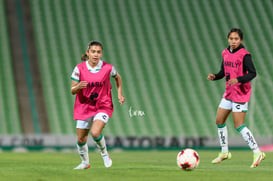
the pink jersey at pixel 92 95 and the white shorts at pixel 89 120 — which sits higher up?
the pink jersey at pixel 92 95

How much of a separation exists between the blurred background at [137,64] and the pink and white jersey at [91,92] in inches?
411

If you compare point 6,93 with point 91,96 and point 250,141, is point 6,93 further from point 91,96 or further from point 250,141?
point 250,141

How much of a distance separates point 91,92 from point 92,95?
5 cm

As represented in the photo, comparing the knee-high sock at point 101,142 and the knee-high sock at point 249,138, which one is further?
the knee-high sock at point 249,138

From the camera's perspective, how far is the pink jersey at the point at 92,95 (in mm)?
8938

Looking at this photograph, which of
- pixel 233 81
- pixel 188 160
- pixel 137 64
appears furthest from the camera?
pixel 137 64

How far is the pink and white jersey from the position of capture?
8930 mm

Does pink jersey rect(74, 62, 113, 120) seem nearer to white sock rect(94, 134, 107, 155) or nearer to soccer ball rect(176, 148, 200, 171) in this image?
white sock rect(94, 134, 107, 155)

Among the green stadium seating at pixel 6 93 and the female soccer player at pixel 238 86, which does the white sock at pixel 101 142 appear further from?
the green stadium seating at pixel 6 93

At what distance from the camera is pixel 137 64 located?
25.1 metres

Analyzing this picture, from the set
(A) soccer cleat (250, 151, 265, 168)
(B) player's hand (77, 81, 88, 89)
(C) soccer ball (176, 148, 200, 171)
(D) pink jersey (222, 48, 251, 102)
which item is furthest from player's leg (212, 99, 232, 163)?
(B) player's hand (77, 81, 88, 89)

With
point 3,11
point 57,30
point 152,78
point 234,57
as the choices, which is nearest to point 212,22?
point 152,78

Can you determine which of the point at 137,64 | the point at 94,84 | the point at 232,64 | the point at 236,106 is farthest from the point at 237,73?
the point at 137,64

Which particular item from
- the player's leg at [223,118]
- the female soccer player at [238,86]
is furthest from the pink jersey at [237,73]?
the player's leg at [223,118]
